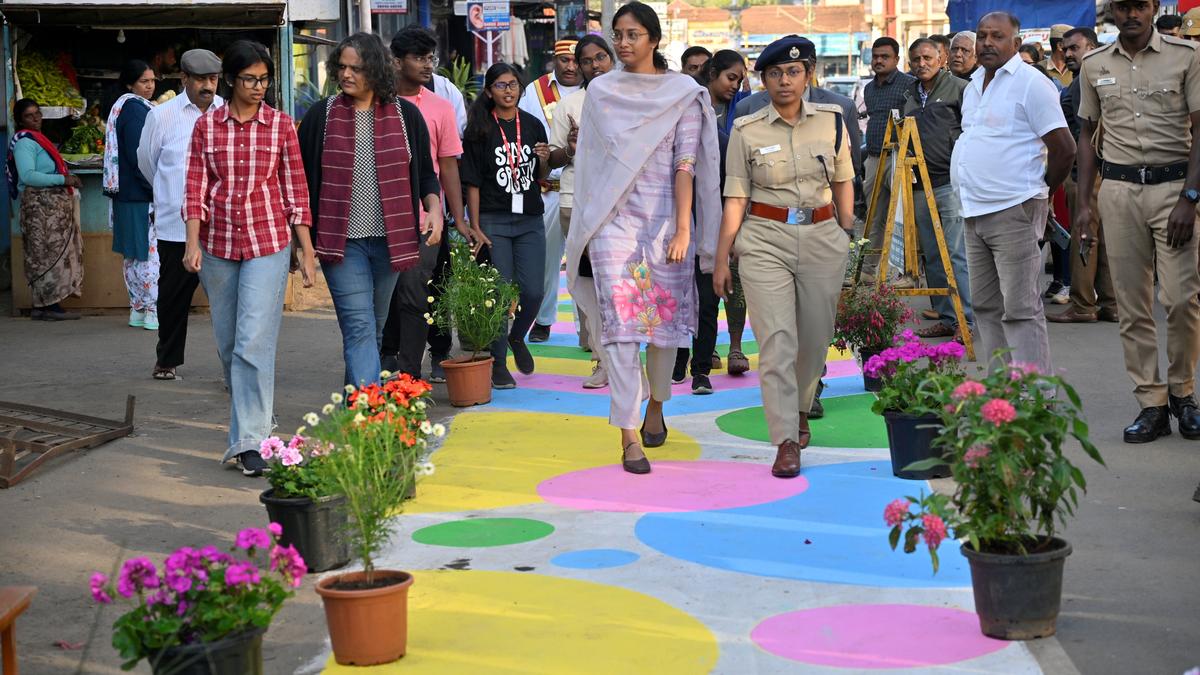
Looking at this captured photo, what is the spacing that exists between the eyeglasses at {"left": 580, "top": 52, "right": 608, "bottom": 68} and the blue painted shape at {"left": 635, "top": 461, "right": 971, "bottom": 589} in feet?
14.1

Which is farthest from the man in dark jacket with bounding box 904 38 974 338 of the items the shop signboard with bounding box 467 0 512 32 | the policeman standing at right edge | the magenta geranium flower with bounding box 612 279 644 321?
the shop signboard with bounding box 467 0 512 32

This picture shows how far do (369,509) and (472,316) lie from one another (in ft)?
15.2

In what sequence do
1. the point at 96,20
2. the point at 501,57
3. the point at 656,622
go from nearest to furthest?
the point at 656,622, the point at 96,20, the point at 501,57

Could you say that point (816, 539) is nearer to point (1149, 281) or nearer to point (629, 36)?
point (629, 36)

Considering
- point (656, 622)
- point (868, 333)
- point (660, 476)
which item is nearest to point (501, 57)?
point (868, 333)

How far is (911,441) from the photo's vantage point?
7195 millimetres

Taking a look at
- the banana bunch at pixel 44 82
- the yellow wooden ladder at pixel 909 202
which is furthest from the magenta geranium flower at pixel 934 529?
the banana bunch at pixel 44 82

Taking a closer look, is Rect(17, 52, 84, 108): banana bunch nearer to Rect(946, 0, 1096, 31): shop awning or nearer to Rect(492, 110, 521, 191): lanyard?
Rect(492, 110, 521, 191): lanyard

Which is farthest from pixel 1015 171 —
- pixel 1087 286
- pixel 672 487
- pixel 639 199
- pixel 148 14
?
pixel 148 14

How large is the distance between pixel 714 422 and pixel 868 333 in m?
1.25

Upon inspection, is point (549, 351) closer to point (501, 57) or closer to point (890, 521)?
point (890, 521)

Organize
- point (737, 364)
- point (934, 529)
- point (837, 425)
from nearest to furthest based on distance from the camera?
point (934, 529)
point (837, 425)
point (737, 364)

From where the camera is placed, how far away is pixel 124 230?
12.4m

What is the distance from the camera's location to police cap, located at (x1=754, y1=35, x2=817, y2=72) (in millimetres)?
7309
